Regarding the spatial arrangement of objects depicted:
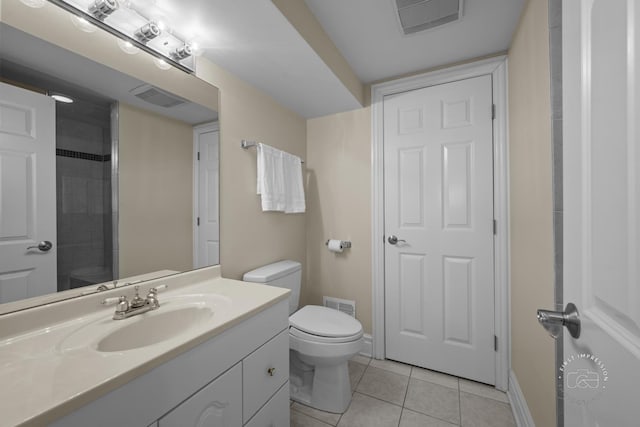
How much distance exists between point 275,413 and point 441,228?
1.48 m

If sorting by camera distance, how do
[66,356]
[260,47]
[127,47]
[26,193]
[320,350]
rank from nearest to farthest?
[66,356] → [26,193] → [127,47] → [260,47] → [320,350]

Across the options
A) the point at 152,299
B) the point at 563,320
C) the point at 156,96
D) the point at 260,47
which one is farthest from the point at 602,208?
the point at 156,96

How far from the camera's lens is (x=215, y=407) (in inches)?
32.7

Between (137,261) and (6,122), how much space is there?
61 centimetres

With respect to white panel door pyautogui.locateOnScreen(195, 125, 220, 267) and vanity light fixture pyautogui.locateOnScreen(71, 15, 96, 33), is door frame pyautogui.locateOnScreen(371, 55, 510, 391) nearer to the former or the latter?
white panel door pyautogui.locateOnScreen(195, 125, 220, 267)

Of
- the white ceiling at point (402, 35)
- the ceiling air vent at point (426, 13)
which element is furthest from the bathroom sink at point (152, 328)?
the ceiling air vent at point (426, 13)

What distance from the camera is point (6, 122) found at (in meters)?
0.79

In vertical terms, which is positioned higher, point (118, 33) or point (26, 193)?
point (118, 33)

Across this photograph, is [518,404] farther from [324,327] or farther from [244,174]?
[244,174]

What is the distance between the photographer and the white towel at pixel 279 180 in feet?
5.53

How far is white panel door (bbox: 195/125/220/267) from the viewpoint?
1.40 metres

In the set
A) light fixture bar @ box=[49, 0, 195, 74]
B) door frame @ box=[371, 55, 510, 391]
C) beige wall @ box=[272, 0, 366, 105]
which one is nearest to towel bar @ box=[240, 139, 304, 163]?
light fixture bar @ box=[49, 0, 195, 74]

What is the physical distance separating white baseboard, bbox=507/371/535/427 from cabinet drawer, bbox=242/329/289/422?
123 centimetres

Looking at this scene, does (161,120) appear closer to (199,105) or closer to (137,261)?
(199,105)
